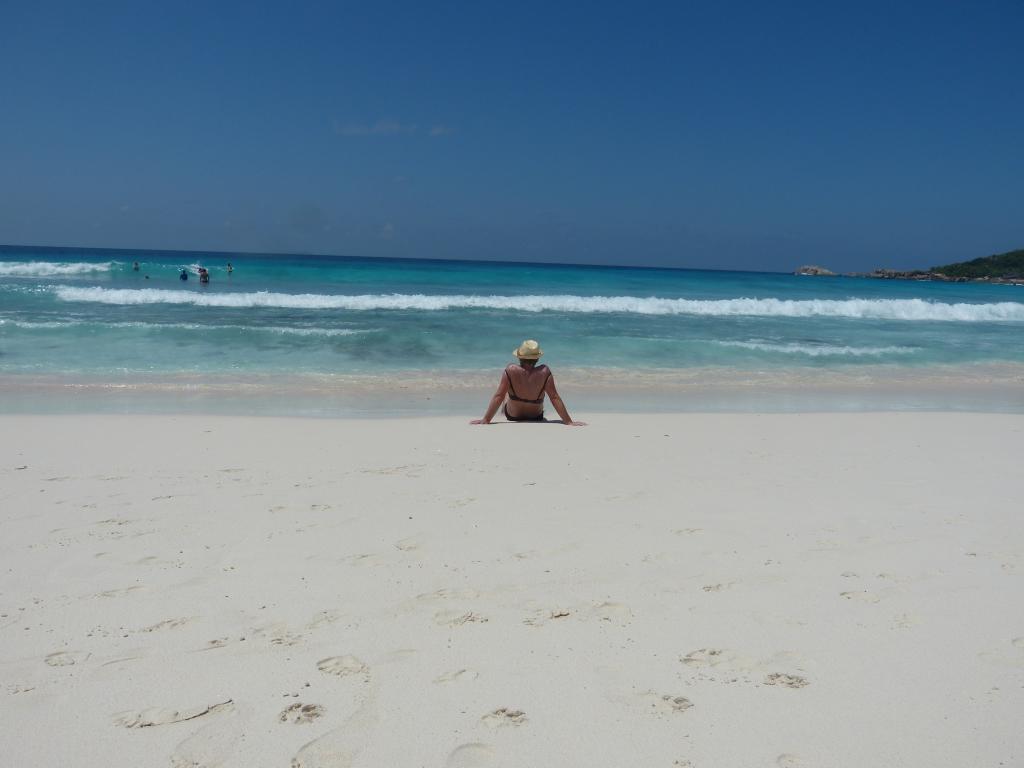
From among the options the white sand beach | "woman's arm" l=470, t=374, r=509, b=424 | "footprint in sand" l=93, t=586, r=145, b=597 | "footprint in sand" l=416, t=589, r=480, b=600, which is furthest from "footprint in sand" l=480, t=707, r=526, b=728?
"woman's arm" l=470, t=374, r=509, b=424

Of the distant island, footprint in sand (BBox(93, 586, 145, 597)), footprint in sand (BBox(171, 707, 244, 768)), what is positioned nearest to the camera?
footprint in sand (BBox(171, 707, 244, 768))

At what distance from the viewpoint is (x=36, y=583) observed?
3465 mm

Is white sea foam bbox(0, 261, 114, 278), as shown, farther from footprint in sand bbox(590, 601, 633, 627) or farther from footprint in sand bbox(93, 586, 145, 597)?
footprint in sand bbox(590, 601, 633, 627)

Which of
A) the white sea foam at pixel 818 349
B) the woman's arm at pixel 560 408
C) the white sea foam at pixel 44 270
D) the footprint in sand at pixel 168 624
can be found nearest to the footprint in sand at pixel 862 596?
the footprint in sand at pixel 168 624

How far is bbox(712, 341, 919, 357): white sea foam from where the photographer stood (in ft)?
53.6

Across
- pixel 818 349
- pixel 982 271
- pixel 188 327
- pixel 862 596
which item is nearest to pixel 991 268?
pixel 982 271

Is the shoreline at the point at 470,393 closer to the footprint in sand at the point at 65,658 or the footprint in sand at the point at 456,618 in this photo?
the footprint in sand at the point at 456,618

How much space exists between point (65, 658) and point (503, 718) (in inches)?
69.8

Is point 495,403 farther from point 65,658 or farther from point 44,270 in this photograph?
point 44,270

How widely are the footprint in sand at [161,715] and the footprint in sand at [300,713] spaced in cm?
21

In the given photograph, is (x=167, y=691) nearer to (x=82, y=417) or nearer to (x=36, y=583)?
(x=36, y=583)

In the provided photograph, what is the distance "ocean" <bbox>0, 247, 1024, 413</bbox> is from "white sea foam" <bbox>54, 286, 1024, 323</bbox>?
110 millimetres

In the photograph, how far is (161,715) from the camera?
244cm

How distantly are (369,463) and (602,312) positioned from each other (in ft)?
64.5
